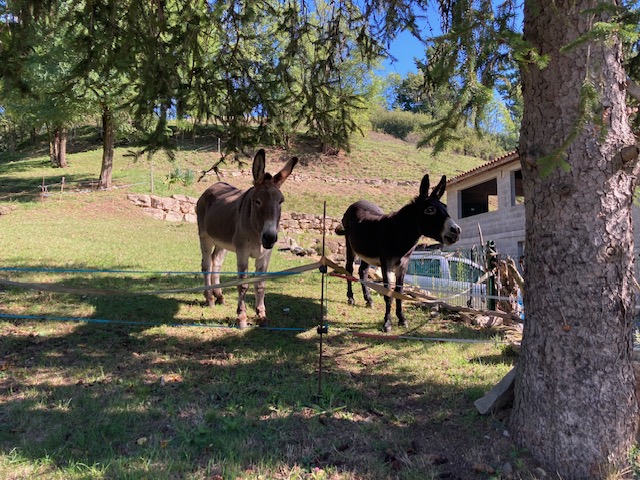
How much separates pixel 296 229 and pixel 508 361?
1848 centimetres

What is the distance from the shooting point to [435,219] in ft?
21.1

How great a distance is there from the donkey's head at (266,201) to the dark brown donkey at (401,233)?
2109mm

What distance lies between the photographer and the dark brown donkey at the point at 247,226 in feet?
18.5

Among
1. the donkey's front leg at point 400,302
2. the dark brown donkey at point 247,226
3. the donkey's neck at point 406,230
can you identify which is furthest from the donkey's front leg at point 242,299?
the donkey's neck at point 406,230

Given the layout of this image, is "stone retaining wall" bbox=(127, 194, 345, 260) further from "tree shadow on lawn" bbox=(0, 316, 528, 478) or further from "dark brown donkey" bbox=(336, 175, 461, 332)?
"tree shadow on lawn" bbox=(0, 316, 528, 478)

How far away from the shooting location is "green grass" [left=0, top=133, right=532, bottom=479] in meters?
2.90

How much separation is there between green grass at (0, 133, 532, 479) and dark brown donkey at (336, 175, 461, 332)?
87 cm

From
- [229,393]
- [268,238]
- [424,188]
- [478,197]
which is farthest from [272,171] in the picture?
[229,393]

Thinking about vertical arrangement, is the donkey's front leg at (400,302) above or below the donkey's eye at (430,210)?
below

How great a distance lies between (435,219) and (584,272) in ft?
11.8

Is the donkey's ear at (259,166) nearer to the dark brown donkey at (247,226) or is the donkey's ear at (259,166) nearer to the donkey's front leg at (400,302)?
the dark brown donkey at (247,226)

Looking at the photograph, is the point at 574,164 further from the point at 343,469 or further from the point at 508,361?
the point at 508,361

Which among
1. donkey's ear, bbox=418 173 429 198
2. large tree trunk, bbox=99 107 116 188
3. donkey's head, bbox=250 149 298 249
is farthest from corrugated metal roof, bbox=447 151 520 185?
large tree trunk, bbox=99 107 116 188

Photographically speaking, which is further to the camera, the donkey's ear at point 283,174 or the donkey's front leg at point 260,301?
the donkey's front leg at point 260,301
